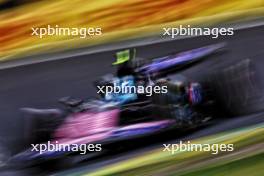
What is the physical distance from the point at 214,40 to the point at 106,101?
77 centimetres

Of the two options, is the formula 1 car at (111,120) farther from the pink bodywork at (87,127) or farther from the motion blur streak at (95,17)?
the motion blur streak at (95,17)

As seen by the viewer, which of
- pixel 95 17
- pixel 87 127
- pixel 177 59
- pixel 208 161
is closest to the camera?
pixel 95 17

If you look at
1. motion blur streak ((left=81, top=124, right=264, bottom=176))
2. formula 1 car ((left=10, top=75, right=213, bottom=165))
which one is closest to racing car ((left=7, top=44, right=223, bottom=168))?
formula 1 car ((left=10, top=75, right=213, bottom=165))

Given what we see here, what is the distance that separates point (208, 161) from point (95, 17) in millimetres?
1160

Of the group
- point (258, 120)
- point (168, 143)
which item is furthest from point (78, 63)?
point (258, 120)

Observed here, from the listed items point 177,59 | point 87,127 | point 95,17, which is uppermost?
point 95,17

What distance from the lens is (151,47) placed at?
3350 millimetres

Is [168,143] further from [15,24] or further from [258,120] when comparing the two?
[15,24]

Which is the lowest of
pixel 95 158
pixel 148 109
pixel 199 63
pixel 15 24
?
pixel 95 158

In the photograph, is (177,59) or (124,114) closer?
(124,114)

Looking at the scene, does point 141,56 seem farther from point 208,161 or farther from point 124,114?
point 208,161

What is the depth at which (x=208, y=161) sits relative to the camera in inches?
143

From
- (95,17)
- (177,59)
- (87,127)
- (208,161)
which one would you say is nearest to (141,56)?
(177,59)

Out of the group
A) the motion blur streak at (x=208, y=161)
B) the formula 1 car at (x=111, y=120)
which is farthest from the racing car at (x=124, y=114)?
the motion blur streak at (x=208, y=161)
